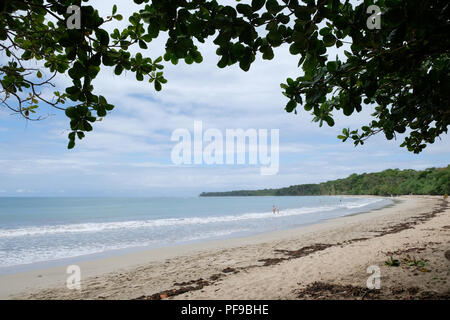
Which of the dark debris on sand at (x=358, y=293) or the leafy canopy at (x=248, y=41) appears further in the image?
the dark debris on sand at (x=358, y=293)

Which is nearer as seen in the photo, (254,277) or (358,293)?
(358,293)

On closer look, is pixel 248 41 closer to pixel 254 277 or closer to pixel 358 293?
pixel 358 293

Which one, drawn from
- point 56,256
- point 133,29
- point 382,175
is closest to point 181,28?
point 133,29

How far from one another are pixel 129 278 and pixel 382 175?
11572cm

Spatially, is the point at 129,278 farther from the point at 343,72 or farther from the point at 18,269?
the point at 343,72

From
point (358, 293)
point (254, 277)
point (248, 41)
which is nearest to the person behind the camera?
point (248, 41)

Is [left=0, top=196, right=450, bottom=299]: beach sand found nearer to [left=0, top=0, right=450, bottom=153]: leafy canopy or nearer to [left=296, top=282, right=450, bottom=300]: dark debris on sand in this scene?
[left=296, top=282, right=450, bottom=300]: dark debris on sand

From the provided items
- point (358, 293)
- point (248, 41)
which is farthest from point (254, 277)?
point (248, 41)

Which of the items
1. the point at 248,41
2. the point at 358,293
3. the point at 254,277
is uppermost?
the point at 248,41

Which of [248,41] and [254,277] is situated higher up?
[248,41]

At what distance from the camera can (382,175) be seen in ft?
345

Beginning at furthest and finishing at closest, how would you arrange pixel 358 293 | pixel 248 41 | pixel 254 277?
1. pixel 254 277
2. pixel 358 293
3. pixel 248 41

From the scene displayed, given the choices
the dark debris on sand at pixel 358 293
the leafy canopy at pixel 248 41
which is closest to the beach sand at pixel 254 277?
the dark debris on sand at pixel 358 293

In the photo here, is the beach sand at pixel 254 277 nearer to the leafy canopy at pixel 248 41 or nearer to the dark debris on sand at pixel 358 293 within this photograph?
the dark debris on sand at pixel 358 293
